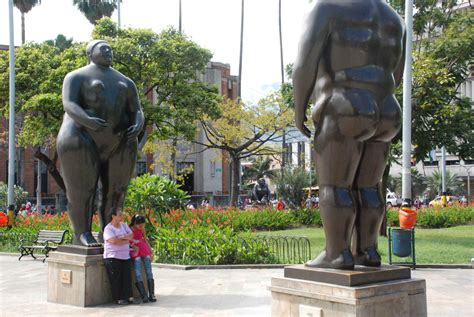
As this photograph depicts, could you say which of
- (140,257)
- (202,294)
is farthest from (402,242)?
(140,257)

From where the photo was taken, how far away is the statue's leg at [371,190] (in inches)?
189

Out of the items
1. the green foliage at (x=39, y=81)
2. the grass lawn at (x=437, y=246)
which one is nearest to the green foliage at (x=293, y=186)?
the grass lawn at (x=437, y=246)

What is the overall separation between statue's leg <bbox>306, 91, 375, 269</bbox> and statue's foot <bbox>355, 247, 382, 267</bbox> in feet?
0.74

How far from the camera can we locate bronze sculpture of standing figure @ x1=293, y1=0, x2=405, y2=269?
4.64 meters

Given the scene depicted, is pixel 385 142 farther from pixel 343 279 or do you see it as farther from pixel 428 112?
pixel 428 112

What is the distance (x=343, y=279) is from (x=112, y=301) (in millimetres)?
4050

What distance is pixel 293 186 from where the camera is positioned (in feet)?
80.5

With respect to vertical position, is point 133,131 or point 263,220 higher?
point 133,131

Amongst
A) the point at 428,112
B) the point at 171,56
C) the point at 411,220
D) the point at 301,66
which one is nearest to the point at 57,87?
the point at 171,56

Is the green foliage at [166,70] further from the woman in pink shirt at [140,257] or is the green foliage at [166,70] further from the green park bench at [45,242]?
the woman in pink shirt at [140,257]

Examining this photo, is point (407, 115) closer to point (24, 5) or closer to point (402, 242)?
point (402, 242)

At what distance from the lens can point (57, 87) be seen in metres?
22.4

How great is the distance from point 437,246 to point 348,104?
11.6 metres

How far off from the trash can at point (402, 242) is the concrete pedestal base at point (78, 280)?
605cm
